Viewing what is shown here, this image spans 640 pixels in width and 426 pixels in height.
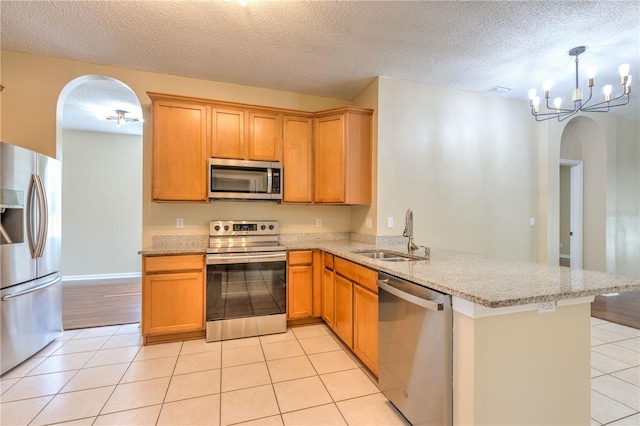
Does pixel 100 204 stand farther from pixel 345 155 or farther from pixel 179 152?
pixel 345 155

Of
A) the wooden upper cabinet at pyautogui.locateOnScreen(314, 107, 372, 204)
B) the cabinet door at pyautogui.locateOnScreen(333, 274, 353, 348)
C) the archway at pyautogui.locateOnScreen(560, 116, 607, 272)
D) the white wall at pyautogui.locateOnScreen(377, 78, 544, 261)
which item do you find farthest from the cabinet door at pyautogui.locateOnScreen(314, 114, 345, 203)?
the archway at pyautogui.locateOnScreen(560, 116, 607, 272)

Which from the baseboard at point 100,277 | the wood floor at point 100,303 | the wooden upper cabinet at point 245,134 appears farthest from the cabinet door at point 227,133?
the baseboard at point 100,277

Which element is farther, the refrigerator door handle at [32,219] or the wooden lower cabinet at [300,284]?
the wooden lower cabinet at [300,284]

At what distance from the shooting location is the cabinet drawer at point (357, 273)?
84.7 inches

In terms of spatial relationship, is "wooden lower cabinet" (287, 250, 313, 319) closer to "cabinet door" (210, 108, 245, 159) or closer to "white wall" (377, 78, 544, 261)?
"white wall" (377, 78, 544, 261)

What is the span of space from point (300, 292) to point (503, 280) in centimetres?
209

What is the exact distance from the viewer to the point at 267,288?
3023 millimetres

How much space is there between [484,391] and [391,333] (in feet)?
1.98

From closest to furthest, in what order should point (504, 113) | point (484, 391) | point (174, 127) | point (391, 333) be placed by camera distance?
point (484, 391)
point (391, 333)
point (174, 127)
point (504, 113)

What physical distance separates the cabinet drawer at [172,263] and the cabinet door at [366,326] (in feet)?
5.16

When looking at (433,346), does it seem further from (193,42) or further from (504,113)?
(504,113)

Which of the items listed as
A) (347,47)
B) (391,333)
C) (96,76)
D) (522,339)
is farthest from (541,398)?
(96,76)

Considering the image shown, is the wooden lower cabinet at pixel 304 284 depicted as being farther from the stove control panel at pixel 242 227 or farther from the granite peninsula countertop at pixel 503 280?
the granite peninsula countertop at pixel 503 280

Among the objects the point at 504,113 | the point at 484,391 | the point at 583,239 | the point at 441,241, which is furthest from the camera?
the point at 583,239
